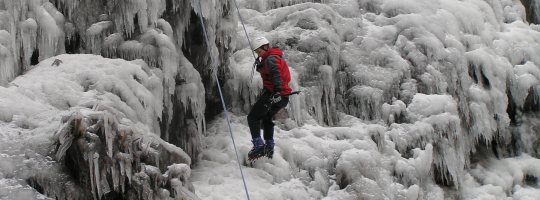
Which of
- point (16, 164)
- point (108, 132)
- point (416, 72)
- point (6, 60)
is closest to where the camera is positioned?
point (16, 164)

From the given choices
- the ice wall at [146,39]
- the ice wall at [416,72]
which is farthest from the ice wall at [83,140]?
the ice wall at [416,72]

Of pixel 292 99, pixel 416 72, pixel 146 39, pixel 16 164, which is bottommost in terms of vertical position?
pixel 292 99

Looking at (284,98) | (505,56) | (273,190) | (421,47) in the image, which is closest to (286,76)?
(284,98)

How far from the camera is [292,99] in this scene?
30.0 ft

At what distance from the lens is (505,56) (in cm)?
1246

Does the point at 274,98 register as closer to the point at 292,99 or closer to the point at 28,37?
the point at 292,99

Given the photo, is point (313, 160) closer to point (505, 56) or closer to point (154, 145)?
point (154, 145)

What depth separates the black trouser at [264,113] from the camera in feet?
23.9

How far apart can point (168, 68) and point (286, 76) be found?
4.55 ft

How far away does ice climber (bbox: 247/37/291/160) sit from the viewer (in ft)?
23.4

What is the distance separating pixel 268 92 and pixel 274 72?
297mm

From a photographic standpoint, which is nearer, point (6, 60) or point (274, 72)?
point (6, 60)

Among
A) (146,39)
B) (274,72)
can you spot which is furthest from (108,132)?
(146,39)

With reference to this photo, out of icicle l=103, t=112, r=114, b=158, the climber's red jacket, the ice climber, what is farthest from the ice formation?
the climber's red jacket
